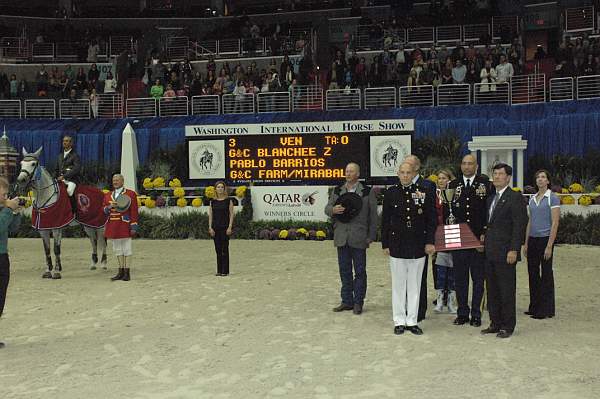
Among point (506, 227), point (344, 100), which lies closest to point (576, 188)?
point (344, 100)

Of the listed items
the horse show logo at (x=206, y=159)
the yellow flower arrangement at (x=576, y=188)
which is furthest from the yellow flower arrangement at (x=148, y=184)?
the yellow flower arrangement at (x=576, y=188)

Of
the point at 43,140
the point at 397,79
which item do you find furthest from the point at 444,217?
the point at 43,140

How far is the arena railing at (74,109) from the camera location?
23.8 m

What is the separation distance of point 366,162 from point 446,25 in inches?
424

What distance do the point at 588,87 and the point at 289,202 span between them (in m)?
8.88

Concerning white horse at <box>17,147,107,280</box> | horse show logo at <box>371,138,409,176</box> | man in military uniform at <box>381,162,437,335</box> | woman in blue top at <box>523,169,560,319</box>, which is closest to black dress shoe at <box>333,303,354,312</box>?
man in military uniform at <box>381,162,437,335</box>

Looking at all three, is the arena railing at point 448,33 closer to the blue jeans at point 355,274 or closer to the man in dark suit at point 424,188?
the blue jeans at point 355,274

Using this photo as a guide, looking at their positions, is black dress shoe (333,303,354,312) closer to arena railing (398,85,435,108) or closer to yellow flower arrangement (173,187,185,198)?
yellow flower arrangement (173,187,185,198)

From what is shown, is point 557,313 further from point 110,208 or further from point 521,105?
point 521,105

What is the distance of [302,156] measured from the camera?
60.0 ft

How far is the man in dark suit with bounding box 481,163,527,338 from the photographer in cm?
704

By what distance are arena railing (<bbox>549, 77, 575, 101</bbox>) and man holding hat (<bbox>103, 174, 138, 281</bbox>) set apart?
13.0 metres

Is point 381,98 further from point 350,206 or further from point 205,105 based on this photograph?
point 350,206

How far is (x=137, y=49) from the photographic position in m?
29.8
